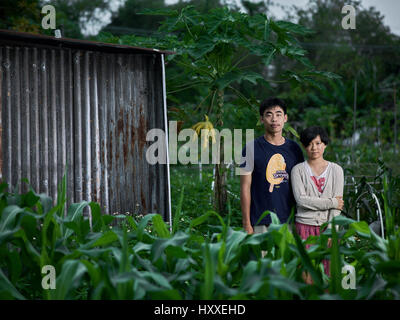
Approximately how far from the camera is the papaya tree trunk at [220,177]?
606 centimetres

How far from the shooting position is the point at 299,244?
6.13 feet

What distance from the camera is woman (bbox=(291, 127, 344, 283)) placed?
327 centimetres

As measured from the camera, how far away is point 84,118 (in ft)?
16.6

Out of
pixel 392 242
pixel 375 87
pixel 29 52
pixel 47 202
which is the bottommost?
pixel 392 242

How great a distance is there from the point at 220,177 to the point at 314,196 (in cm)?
285

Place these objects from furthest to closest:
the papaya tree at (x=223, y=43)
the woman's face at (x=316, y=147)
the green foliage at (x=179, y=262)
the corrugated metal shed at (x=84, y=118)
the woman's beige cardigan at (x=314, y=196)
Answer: the papaya tree at (x=223, y=43), the corrugated metal shed at (x=84, y=118), the woman's face at (x=316, y=147), the woman's beige cardigan at (x=314, y=196), the green foliage at (x=179, y=262)

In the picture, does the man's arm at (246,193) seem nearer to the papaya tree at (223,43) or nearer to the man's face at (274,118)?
the man's face at (274,118)

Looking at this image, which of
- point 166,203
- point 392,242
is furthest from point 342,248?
point 166,203

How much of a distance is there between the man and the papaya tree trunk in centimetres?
248

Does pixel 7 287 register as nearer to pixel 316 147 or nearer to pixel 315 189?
pixel 315 189

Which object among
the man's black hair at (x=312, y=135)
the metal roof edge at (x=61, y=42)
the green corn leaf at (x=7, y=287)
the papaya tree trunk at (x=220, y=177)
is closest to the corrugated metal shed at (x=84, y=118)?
the metal roof edge at (x=61, y=42)

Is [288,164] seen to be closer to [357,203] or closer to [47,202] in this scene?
[47,202]
